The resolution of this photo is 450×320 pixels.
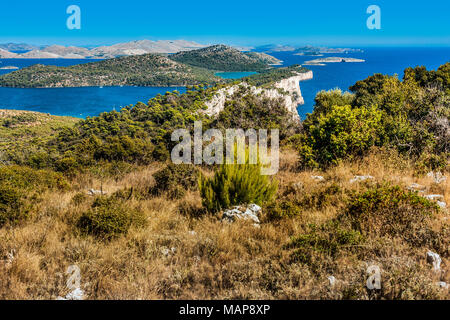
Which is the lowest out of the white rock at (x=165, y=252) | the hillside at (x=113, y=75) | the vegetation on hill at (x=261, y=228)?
the white rock at (x=165, y=252)

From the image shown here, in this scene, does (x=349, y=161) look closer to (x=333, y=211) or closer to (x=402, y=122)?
(x=402, y=122)

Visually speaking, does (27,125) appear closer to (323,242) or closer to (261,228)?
(261,228)

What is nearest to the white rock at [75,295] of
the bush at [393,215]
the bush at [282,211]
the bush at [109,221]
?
the bush at [109,221]

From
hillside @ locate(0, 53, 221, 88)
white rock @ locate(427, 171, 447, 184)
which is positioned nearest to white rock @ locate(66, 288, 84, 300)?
white rock @ locate(427, 171, 447, 184)

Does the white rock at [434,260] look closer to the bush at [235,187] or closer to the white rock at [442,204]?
the white rock at [442,204]

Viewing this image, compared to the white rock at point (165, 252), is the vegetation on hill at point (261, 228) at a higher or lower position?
higher

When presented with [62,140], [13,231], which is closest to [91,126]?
[62,140]

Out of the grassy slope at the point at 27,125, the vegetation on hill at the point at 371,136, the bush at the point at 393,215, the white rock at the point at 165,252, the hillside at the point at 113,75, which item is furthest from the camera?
the hillside at the point at 113,75

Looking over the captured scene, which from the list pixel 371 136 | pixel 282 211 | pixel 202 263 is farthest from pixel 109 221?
pixel 371 136
